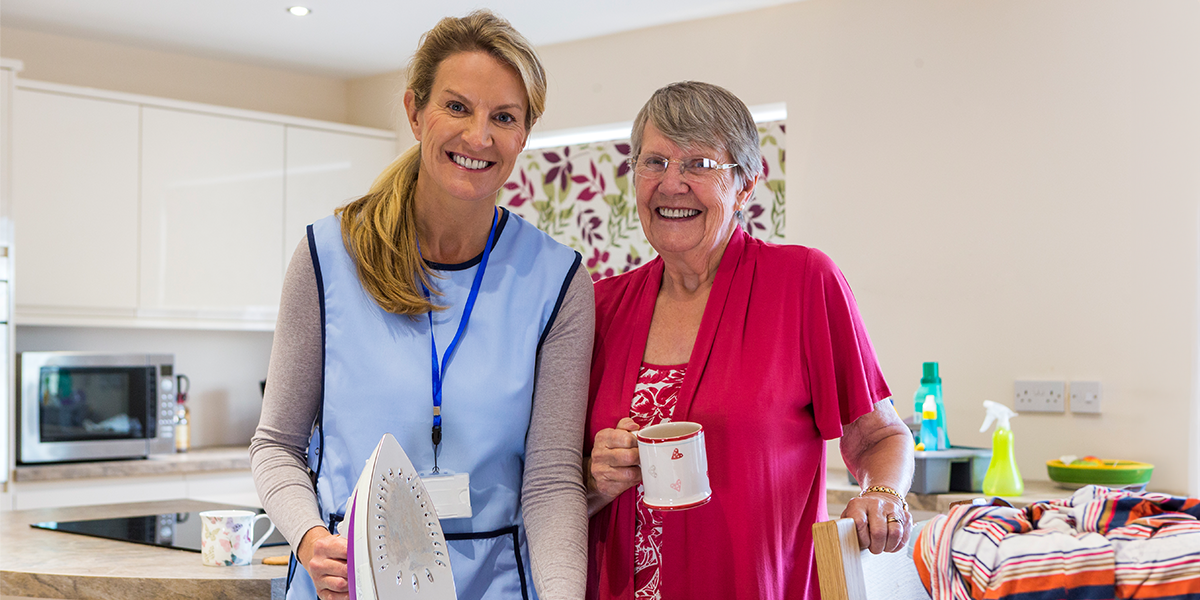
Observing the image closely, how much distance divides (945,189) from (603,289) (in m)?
2.04

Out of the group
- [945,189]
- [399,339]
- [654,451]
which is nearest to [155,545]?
[399,339]

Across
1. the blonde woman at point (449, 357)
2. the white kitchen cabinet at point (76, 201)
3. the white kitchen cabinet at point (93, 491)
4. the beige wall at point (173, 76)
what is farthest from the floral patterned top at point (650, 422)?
the beige wall at point (173, 76)

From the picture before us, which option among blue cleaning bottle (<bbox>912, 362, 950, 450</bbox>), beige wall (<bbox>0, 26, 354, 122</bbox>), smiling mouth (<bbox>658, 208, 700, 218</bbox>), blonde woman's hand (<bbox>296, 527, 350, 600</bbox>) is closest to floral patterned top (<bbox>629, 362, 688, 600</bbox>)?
smiling mouth (<bbox>658, 208, 700, 218</bbox>)

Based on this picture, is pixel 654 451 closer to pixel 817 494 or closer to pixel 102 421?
pixel 817 494

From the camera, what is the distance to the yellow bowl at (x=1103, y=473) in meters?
2.73

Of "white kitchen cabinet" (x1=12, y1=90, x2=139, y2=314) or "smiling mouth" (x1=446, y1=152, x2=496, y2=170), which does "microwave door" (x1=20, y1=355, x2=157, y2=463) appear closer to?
"white kitchen cabinet" (x1=12, y1=90, x2=139, y2=314)

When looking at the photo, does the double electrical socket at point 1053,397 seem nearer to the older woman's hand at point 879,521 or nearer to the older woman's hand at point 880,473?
the older woman's hand at point 880,473

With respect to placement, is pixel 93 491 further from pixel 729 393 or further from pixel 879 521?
pixel 879 521

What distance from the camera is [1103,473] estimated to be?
2.74 metres

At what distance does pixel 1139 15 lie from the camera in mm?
2986

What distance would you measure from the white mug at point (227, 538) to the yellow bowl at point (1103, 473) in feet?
7.03

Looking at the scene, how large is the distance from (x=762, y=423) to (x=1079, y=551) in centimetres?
47

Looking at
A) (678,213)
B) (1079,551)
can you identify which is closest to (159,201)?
(678,213)

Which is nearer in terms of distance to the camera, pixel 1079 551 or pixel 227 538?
pixel 1079 551
